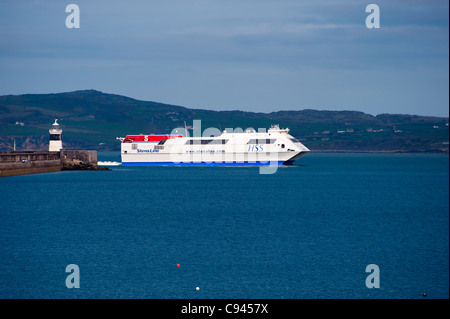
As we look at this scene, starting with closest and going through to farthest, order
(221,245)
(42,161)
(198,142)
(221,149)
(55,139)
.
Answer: (221,245)
(42,161)
(55,139)
(221,149)
(198,142)

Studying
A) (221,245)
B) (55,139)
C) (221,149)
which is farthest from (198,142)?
(221,245)

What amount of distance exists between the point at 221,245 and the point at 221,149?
59.2 meters

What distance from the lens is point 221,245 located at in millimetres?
27438

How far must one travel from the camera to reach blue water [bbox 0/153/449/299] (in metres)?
20.3

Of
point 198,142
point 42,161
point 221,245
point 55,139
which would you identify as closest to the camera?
point 221,245

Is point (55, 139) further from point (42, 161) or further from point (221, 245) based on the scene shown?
point (221, 245)

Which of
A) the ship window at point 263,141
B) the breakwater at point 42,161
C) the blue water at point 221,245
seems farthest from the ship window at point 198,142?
the blue water at point 221,245

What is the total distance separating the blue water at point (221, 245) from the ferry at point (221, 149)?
3078 cm

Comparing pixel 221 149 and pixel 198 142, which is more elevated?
pixel 198 142

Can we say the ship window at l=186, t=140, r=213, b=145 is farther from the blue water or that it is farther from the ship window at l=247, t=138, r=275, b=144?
the blue water

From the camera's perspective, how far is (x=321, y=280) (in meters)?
21.2

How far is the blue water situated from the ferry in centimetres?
3078

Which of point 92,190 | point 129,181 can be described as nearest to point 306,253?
point 92,190

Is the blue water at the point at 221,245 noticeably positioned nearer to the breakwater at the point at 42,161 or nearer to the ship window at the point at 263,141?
the breakwater at the point at 42,161
